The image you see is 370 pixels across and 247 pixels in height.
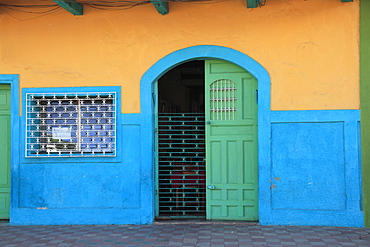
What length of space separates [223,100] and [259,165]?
1168mm

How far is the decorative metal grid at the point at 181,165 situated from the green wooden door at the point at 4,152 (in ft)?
8.35

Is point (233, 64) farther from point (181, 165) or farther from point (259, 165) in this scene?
point (181, 165)

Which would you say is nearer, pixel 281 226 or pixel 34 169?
pixel 281 226

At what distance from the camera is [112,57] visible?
7.07m

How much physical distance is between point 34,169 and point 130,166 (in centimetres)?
157

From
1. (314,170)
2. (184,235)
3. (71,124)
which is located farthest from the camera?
(71,124)

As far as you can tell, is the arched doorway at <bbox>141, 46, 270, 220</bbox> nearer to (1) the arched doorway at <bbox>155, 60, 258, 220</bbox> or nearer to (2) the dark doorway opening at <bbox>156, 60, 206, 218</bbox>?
(1) the arched doorway at <bbox>155, 60, 258, 220</bbox>

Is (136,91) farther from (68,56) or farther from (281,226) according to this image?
(281,226)

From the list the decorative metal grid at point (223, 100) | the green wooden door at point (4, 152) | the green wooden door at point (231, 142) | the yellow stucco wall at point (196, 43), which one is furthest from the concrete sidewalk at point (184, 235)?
the yellow stucco wall at point (196, 43)

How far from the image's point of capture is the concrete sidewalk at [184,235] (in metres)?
5.85

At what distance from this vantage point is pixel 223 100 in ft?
23.1

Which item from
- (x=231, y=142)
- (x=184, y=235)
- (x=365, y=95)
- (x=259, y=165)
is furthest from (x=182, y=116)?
(x=365, y=95)

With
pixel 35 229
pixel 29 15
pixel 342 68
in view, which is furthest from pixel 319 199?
pixel 29 15

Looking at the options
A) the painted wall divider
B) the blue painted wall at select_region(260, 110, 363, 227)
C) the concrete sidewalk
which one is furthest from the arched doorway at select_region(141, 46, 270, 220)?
the painted wall divider
